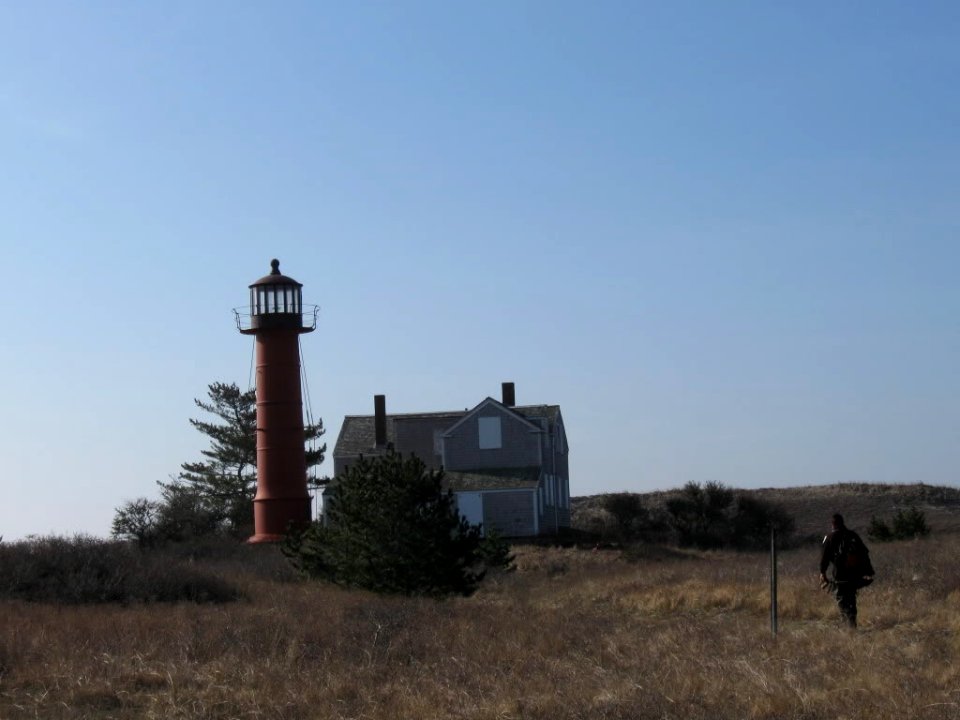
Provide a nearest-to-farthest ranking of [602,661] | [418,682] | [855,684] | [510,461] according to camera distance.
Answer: [855,684]
[418,682]
[602,661]
[510,461]

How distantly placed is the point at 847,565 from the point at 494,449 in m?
32.9

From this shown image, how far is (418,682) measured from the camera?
11.7m

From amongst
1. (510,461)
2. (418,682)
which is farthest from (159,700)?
(510,461)

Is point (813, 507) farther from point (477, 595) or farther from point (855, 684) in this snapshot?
point (855, 684)

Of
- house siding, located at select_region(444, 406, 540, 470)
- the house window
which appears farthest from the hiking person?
the house window

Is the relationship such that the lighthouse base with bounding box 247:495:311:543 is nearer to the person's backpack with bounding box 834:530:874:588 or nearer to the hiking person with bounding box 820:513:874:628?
the hiking person with bounding box 820:513:874:628

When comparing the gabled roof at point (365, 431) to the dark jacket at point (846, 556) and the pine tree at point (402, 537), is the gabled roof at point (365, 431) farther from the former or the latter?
the dark jacket at point (846, 556)

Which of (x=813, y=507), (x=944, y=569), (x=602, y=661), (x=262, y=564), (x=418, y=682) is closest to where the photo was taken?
(x=418, y=682)

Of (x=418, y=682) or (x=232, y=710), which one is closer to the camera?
(x=232, y=710)

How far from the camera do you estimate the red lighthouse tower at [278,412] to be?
1585 inches

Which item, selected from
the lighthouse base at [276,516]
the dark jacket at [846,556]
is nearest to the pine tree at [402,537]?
the dark jacket at [846,556]

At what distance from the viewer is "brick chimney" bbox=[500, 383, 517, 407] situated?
53062 millimetres

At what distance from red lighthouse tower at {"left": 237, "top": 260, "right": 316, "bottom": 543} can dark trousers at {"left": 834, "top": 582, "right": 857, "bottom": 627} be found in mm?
25769

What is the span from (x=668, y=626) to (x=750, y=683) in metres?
7.09
